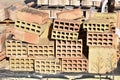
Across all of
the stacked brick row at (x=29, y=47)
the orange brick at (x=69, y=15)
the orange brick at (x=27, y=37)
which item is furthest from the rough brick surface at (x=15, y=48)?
the orange brick at (x=69, y=15)

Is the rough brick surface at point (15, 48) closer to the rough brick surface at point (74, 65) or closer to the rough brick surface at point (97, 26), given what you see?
the rough brick surface at point (74, 65)

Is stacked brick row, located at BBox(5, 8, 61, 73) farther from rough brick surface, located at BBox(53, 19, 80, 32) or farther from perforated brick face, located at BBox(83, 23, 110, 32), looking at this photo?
perforated brick face, located at BBox(83, 23, 110, 32)

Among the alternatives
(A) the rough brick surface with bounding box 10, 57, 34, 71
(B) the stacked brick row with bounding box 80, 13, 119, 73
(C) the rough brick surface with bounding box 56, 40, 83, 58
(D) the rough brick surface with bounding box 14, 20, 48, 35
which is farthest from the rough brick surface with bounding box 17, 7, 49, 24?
(B) the stacked brick row with bounding box 80, 13, 119, 73

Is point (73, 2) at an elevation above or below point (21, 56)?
above

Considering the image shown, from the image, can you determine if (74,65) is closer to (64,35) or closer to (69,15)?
(64,35)

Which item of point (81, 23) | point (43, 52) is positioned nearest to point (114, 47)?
point (81, 23)

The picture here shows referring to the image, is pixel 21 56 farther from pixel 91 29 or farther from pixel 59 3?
pixel 59 3
